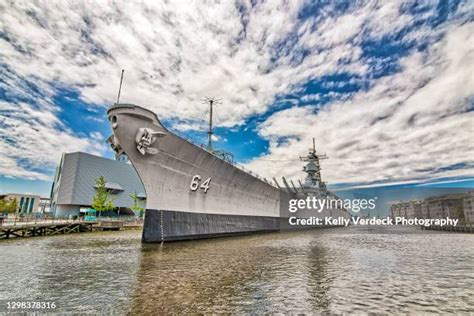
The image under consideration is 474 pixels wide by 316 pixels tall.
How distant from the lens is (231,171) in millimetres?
19844

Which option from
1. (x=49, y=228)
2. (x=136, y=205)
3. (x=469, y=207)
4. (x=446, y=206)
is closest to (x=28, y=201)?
(x=136, y=205)

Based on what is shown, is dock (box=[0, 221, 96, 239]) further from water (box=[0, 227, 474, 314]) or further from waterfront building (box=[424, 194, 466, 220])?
waterfront building (box=[424, 194, 466, 220])

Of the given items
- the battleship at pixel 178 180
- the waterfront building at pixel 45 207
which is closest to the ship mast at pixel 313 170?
the battleship at pixel 178 180

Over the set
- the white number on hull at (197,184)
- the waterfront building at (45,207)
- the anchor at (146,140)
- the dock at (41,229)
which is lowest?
the dock at (41,229)

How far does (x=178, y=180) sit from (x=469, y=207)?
240 feet

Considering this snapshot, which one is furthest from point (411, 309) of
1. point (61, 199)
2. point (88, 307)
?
point (61, 199)

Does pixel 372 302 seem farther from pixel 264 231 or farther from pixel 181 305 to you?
pixel 264 231

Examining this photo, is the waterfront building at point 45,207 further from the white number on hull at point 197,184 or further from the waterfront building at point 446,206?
the waterfront building at point 446,206

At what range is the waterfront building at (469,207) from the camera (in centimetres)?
5834

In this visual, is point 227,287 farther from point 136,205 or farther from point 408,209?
point 408,209

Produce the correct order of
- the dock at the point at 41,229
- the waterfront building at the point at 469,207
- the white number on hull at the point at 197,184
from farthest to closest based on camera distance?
the waterfront building at the point at 469,207, the dock at the point at 41,229, the white number on hull at the point at 197,184

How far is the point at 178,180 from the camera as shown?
15.7 meters

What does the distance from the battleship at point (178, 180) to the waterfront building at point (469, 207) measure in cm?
6335

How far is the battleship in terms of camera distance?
13.5 meters
